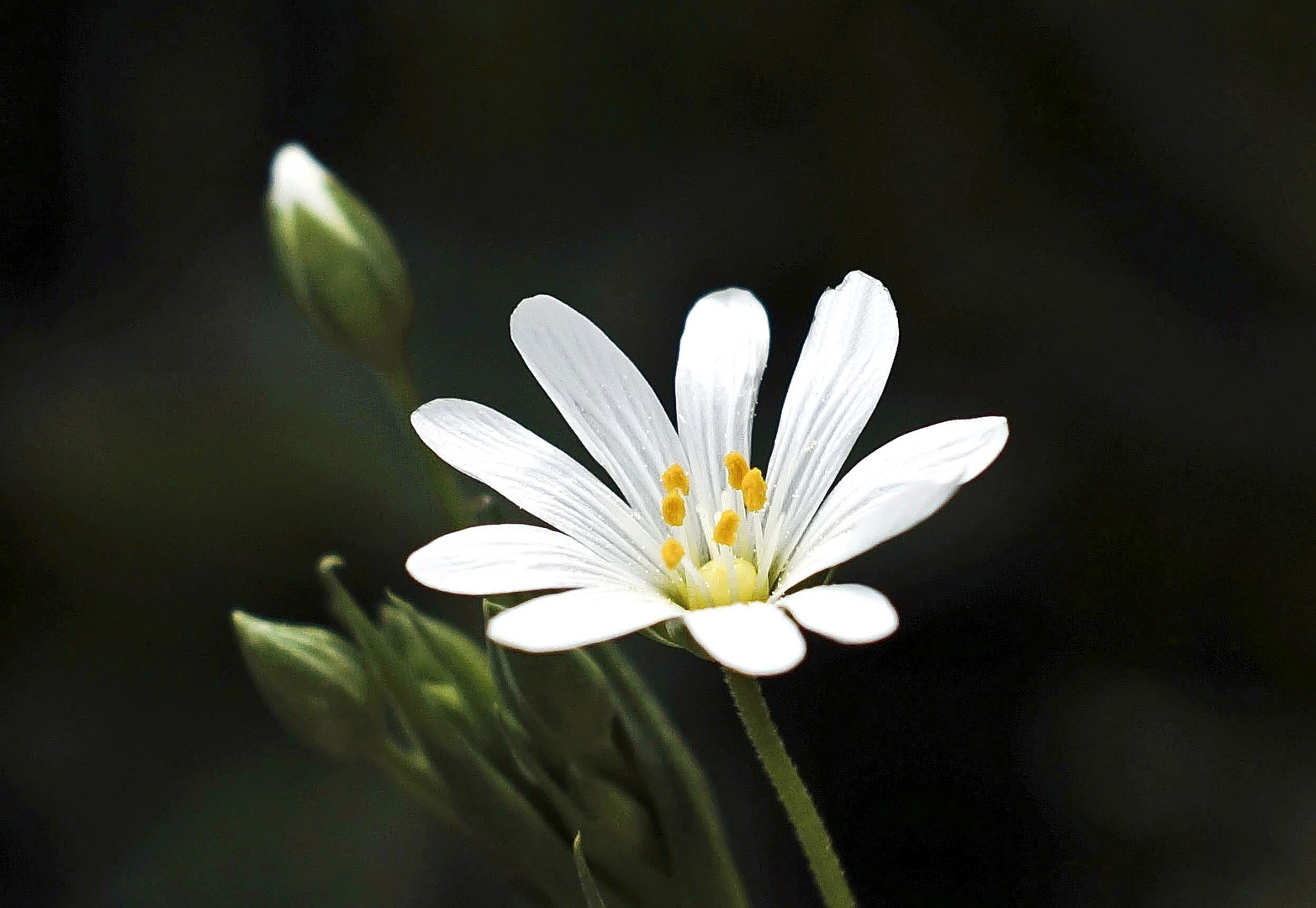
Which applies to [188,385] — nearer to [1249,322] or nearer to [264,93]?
[264,93]

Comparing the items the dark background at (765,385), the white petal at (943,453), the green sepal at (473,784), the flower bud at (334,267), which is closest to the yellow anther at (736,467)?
the white petal at (943,453)

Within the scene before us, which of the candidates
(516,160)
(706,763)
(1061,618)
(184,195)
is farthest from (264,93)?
(1061,618)

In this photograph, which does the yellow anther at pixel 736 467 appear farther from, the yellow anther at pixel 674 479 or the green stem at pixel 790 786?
the green stem at pixel 790 786

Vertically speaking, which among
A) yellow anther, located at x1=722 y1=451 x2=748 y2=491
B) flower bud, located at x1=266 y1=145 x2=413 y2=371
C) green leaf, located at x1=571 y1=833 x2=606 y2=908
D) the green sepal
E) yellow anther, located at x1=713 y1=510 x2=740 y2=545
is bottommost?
green leaf, located at x1=571 y1=833 x2=606 y2=908

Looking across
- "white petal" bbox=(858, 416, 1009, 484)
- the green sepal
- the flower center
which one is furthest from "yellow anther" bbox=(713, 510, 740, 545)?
the green sepal

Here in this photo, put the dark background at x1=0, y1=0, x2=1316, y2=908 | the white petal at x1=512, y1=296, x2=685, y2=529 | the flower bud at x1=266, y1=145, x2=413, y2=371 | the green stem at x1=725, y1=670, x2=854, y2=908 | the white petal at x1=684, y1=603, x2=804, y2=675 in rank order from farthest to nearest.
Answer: the dark background at x1=0, y1=0, x2=1316, y2=908 < the flower bud at x1=266, y1=145, x2=413, y2=371 < the white petal at x1=512, y1=296, x2=685, y2=529 < the green stem at x1=725, y1=670, x2=854, y2=908 < the white petal at x1=684, y1=603, x2=804, y2=675

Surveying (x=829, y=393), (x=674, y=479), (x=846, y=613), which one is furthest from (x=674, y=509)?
(x=846, y=613)

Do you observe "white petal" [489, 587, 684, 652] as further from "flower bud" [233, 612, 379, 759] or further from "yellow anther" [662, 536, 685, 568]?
"flower bud" [233, 612, 379, 759]

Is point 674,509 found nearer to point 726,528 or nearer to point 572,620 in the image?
point 726,528
